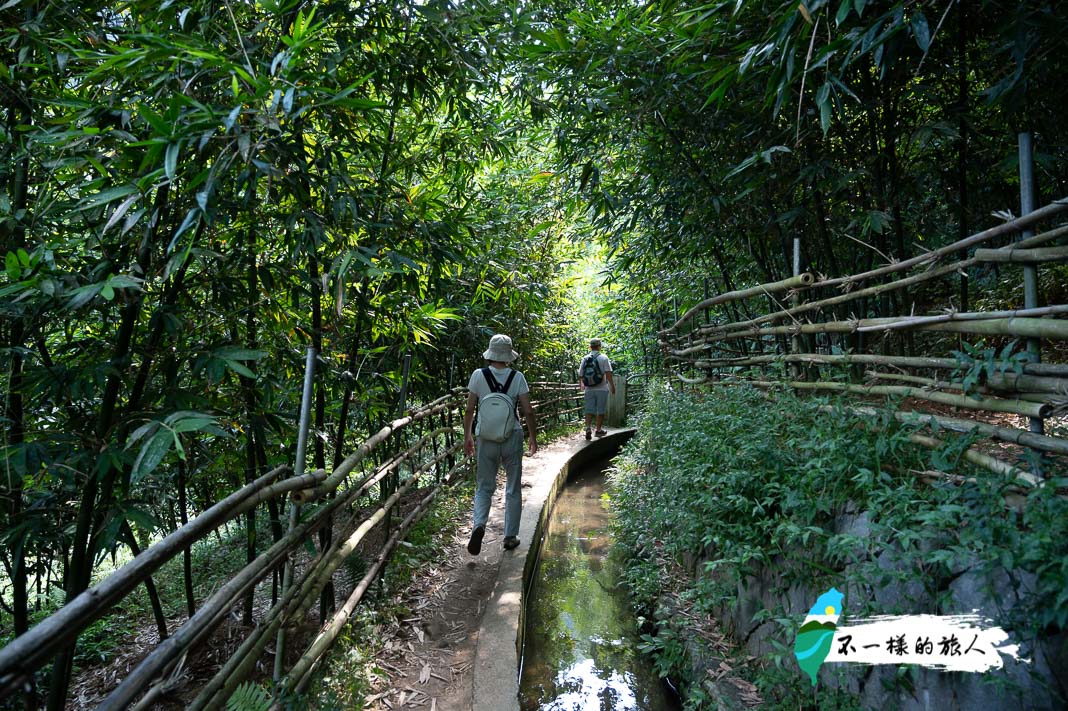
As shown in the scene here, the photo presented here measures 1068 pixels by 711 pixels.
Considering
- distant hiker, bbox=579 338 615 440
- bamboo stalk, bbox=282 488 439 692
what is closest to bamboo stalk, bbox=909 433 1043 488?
bamboo stalk, bbox=282 488 439 692

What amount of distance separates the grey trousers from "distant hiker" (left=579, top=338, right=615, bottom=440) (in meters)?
4.39

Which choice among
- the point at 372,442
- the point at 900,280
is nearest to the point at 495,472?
the point at 372,442

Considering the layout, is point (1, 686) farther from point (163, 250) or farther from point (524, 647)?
point (524, 647)

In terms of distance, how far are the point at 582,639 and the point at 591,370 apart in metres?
5.00

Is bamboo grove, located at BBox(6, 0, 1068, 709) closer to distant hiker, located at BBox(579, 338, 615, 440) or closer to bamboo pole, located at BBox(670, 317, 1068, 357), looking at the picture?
bamboo pole, located at BBox(670, 317, 1068, 357)

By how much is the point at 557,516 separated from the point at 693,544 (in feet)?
11.2

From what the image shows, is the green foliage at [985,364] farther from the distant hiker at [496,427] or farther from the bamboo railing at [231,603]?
the distant hiker at [496,427]

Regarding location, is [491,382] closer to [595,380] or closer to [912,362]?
[912,362]

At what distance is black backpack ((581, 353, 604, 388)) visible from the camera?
853 cm

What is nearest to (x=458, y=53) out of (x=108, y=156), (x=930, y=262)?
(x=108, y=156)

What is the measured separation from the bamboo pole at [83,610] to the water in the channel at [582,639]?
2.31 meters

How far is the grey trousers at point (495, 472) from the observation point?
4.16 m

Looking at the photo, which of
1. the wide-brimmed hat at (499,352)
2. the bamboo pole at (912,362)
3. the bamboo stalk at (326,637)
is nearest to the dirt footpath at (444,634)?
the bamboo stalk at (326,637)

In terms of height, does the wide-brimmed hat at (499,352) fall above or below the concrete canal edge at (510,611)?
above
